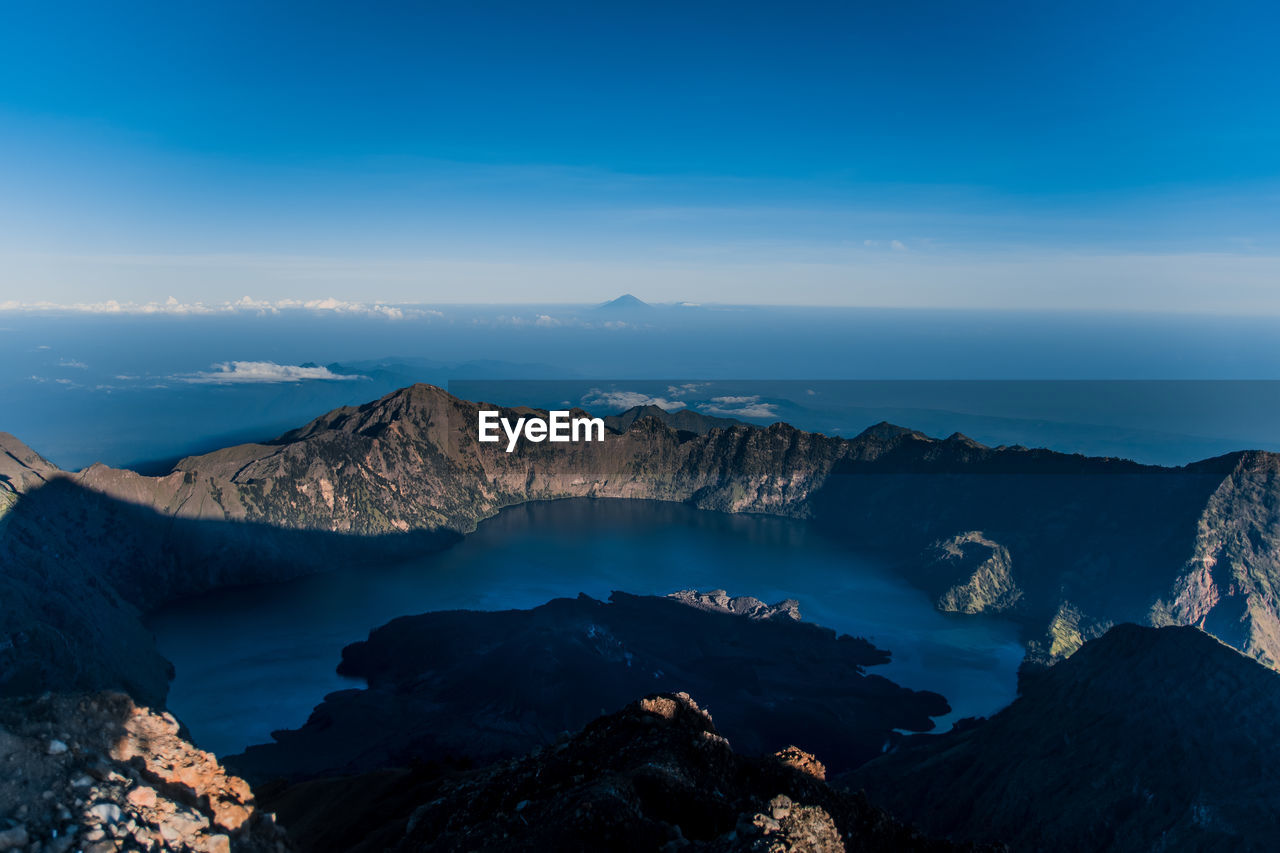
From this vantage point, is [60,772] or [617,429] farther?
[617,429]

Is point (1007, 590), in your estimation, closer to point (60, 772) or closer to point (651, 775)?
point (651, 775)

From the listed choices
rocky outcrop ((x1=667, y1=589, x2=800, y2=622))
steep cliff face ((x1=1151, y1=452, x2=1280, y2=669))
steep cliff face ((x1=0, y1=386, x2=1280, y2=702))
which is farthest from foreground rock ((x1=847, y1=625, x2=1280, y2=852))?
steep cliff face ((x1=1151, y1=452, x2=1280, y2=669))

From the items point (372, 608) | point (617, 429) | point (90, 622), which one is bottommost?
point (372, 608)

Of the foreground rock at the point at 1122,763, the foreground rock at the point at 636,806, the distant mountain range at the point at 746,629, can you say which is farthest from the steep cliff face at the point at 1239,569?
the foreground rock at the point at 636,806

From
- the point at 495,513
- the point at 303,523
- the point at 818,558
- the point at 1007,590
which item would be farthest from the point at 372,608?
the point at 1007,590

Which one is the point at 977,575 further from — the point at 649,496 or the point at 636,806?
the point at 636,806
